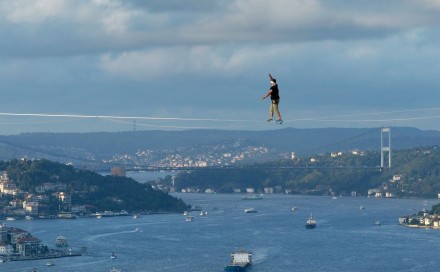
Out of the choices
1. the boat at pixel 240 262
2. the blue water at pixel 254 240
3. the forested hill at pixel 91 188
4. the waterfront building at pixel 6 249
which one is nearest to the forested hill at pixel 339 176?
the forested hill at pixel 91 188

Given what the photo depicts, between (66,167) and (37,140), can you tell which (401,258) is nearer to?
(66,167)

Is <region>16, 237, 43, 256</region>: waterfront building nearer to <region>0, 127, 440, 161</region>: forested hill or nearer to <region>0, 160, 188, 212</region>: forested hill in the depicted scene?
<region>0, 160, 188, 212</region>: forested hill

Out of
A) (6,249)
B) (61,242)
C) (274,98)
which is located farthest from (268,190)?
(274,98)

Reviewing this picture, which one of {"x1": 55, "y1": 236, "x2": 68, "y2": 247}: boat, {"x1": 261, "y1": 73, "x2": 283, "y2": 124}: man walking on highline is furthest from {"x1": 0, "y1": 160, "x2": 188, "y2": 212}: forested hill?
{"x1": 261, "y1": 73, "x2": 283, "y2": 124}: man walking on highline

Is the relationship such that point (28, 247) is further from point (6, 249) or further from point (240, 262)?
point (240, 262)

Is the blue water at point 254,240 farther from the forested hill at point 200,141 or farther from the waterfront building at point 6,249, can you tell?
the forested hill at point 200,141
